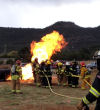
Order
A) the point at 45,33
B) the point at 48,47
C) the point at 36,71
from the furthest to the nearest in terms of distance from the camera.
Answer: the point at 45,33 → the point at 48,47 → the point at 36,71

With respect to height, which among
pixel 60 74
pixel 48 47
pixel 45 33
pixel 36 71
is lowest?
pixel 60 74

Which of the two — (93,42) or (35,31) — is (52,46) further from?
(35,31)

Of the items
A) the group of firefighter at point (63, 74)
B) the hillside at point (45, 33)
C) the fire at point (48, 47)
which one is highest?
the hillside at point (45, 33)

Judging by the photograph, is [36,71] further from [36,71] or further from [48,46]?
[48,46]

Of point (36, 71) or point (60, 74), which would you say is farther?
point (60, 74)

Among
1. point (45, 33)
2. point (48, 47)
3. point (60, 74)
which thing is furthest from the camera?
point (45, 33)

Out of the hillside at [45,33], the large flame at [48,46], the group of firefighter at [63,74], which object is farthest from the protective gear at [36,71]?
the hillside at [45,33]

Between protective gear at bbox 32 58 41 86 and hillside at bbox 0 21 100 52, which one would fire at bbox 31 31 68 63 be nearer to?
protective gear at bbox 32 58 41 86

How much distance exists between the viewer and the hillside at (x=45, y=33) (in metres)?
114

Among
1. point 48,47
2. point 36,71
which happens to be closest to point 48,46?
point 48,47

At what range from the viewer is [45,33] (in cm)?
12206

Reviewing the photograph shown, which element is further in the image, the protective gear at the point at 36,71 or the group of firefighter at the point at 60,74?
the protective gear at the point at 36,71

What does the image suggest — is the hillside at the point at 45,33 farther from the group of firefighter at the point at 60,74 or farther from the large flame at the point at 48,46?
the group of firefighter at the point at 60,74

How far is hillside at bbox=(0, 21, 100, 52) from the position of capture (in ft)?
374
